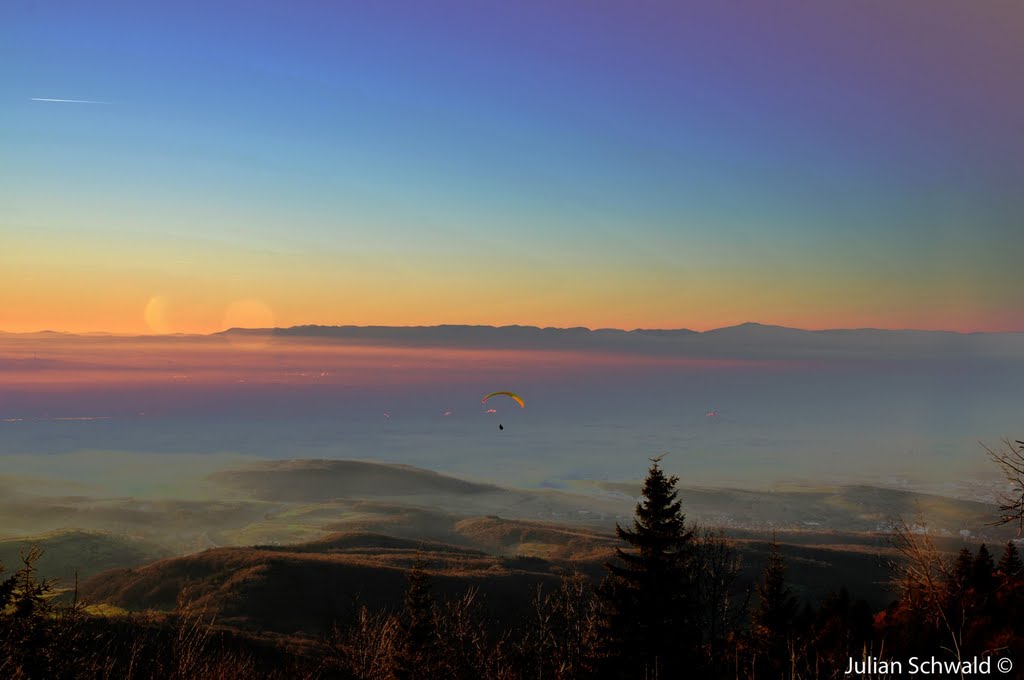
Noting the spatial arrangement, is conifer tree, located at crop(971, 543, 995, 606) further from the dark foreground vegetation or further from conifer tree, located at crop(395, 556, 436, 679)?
conifer tree, located at crop(395, 556, 436, 679)

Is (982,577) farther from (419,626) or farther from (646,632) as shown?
(419,626)

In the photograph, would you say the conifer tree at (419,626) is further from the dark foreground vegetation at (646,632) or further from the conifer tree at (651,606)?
the conifer tree at (651,606)

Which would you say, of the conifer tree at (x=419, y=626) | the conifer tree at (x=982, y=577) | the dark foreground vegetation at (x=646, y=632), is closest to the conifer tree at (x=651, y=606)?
the dark foreground vegetation at (x=646, y=632)

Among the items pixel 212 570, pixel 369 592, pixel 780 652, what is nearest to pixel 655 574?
pixel 780 652

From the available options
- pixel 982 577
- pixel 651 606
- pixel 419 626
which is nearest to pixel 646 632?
pixel 651 606

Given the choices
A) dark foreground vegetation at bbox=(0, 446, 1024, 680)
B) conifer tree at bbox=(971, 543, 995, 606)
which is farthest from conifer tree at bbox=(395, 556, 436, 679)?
conifer tree at bbox=(971, 543, 995, 606)

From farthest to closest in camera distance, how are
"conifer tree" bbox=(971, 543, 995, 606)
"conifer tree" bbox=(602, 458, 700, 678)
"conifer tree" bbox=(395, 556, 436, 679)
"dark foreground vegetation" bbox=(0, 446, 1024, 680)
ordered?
"conifer tree" bbox=(395, 556, 436, 679) < "conifer tree" bbox=(971, 543, 995, 606) < "conifer tree" bbox=(602, 458, 700, 678) < "dark foreground vegetation" bbox=(0, 446, 1024, 680)

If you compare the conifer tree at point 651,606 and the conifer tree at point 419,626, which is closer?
the conifer tree at point 651,606

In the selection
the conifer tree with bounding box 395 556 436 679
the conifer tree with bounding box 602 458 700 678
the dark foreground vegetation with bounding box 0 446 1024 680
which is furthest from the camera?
the conifer tree with bounding box 395 556 436 679
